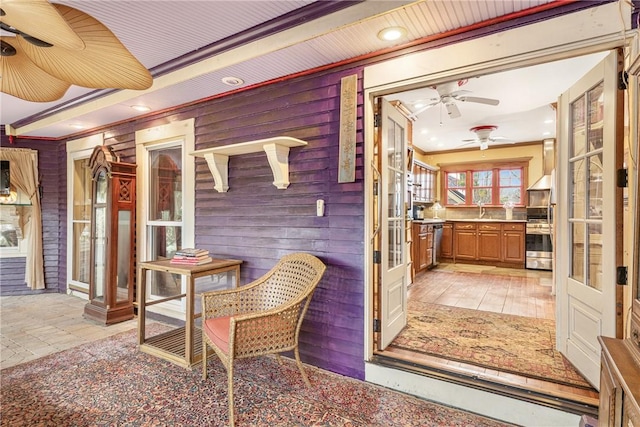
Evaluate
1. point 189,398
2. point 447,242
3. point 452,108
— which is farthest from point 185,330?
point 447,242

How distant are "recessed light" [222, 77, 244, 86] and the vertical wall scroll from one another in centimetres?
98

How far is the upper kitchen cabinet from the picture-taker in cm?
646

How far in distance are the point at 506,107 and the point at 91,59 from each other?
4.87 m

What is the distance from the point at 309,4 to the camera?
210 centimetres

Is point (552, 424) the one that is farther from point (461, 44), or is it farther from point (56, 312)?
point (56, 312)

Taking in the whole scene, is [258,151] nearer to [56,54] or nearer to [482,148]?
[56,54]

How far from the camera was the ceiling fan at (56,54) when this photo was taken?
3.64 feet

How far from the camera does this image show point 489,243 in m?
6.83

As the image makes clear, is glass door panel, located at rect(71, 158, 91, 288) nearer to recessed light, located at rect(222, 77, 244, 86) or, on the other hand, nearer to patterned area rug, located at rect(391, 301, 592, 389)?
recessed light, located at rect(222, 77, 244, 86)

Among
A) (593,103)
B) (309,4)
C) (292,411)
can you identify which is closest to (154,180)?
(309,4)

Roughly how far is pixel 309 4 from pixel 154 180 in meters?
2.94

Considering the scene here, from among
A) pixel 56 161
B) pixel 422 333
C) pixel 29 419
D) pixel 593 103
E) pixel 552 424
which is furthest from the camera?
pixel 56 161

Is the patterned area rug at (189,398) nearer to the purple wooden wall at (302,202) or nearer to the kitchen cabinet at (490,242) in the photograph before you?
the purple wooden wall at (302,202)

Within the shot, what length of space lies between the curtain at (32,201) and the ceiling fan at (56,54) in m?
4.09
